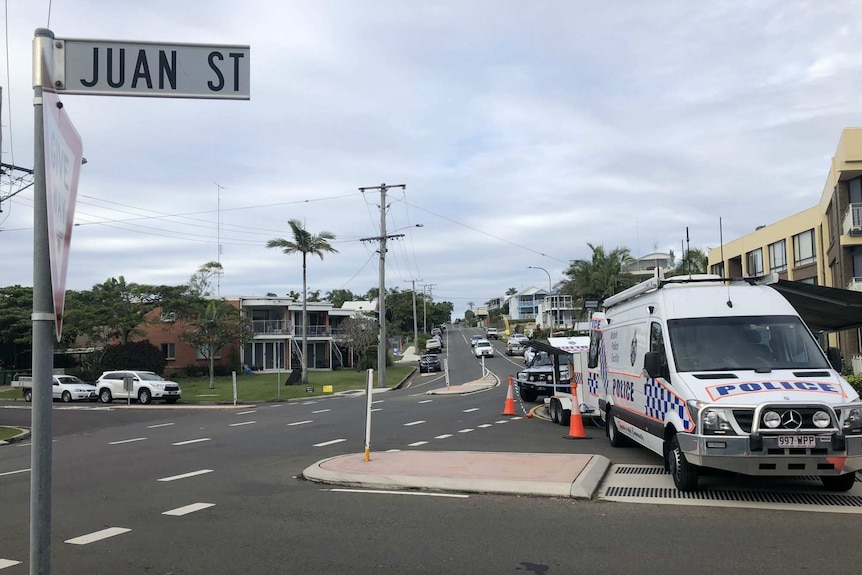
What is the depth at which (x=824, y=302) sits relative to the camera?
14.1 metres

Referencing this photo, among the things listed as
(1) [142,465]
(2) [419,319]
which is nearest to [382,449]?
(1) [142,465]

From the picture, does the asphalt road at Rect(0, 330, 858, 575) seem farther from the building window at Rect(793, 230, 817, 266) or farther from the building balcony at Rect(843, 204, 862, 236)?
the building window at Rect(793, 230, 817, 266)

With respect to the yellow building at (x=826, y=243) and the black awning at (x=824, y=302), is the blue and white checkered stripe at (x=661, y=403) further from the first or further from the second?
the yellow building at (x=826, y=243)

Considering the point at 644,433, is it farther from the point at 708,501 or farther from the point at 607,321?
the point at 607,321

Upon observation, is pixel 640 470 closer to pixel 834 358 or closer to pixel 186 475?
pixel 834 358

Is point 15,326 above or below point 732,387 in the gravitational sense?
above

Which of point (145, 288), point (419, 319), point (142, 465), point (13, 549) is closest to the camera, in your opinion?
point (13, 549)

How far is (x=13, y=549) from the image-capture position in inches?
280

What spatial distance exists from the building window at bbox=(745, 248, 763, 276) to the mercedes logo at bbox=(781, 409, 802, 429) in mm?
38083

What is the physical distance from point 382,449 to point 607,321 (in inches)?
201

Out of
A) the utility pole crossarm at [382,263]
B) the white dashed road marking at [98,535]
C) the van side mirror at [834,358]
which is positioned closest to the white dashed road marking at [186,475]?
the white dashed road marking at [98,535]

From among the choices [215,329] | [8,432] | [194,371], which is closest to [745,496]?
[8,432]

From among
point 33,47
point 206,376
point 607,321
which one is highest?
point 33,47

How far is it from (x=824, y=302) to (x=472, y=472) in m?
8.38
